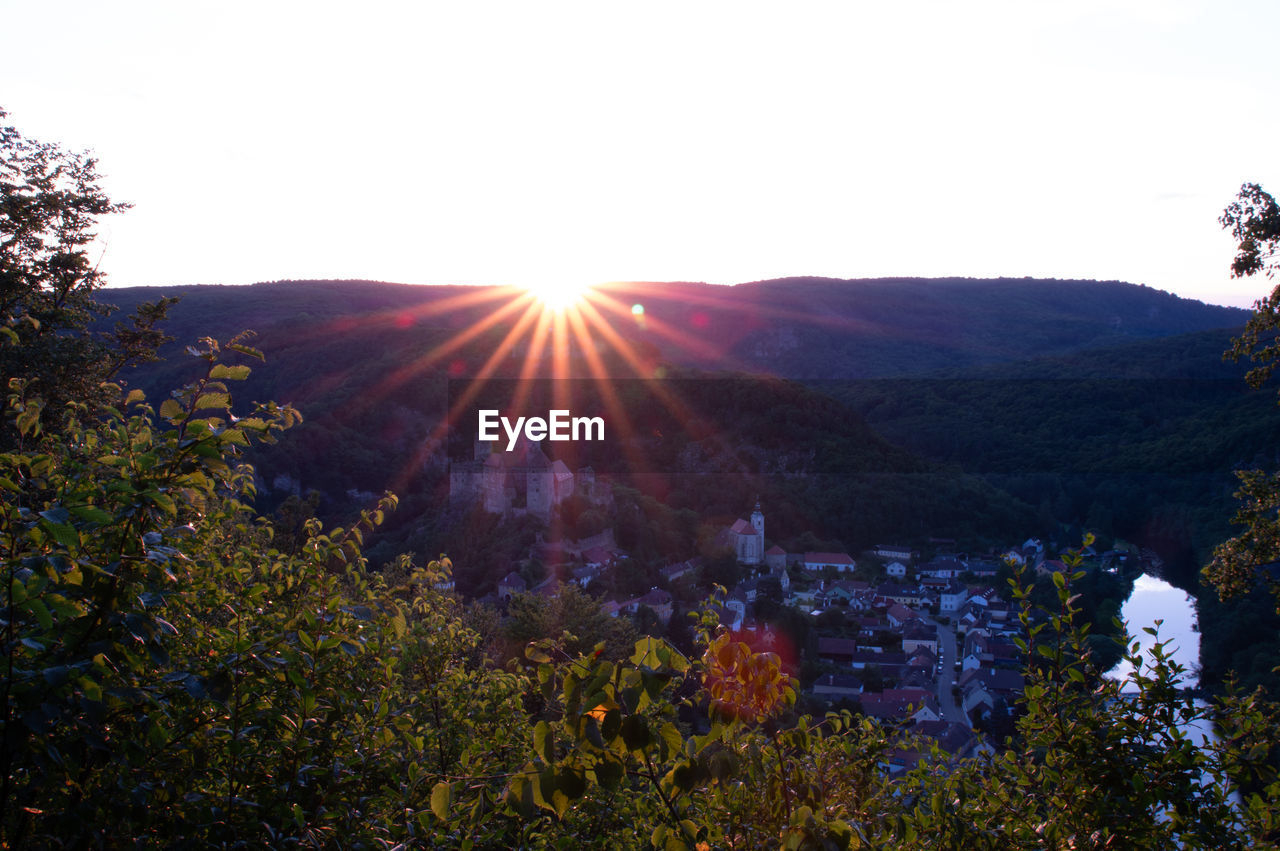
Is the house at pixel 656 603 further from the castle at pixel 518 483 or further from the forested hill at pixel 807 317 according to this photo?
the forested hill at pixel 807 317

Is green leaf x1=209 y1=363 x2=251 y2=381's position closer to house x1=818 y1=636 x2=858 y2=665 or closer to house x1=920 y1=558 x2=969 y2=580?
house x1=818 y1=636 x2=858 y2=665

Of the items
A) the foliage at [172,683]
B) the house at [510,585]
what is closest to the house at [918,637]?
the house at [510,585]

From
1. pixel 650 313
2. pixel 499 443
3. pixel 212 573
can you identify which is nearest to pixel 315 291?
pixel 650 313

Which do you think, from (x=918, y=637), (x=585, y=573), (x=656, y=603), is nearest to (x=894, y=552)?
(x=918, y=637)

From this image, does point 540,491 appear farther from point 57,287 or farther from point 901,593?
point 57,287

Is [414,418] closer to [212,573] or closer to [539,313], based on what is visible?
[539,313]

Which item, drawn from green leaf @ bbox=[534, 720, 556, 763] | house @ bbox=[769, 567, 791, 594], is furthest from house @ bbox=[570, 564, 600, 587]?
green leaf @ bbox=[534, 720, 556, 763]
